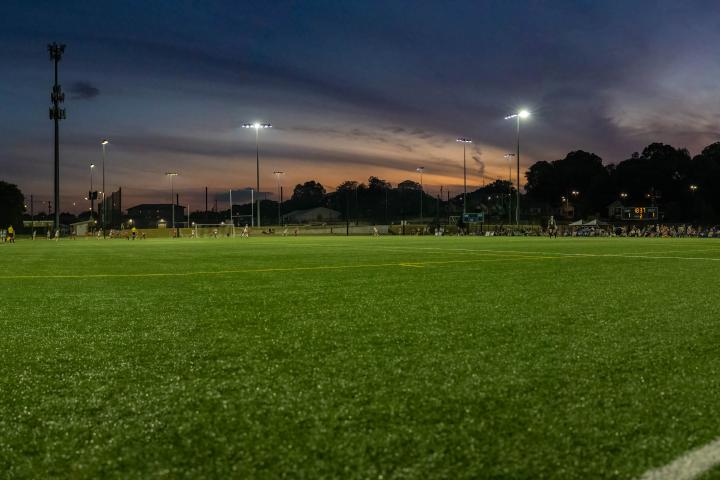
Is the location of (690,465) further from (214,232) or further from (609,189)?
(609,189)

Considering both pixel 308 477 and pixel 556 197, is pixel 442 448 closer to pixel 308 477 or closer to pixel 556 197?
pixel 308 477

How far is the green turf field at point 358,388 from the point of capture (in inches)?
89.4

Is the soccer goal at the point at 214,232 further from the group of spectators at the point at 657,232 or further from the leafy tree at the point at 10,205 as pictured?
the leafy tree at the point at 10,205

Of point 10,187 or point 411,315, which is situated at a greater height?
point 10,187

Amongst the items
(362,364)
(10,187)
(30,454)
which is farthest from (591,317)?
(10,187)

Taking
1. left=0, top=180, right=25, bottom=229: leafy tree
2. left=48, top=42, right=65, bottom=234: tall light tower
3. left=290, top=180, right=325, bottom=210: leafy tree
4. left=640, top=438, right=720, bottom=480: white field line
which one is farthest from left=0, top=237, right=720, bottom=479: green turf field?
left=290, top=180, right=325, bottom=210: leafy tree

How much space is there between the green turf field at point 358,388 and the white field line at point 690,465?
42 millimetres

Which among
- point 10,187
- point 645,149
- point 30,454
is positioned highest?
point 645,149

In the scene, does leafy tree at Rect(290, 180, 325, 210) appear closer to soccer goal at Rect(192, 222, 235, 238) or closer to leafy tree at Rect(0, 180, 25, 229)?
leafy tree at Rect(0, 180, 25, 229)

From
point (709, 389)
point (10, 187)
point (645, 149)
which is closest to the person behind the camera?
point (709, 389)

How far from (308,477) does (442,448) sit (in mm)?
554

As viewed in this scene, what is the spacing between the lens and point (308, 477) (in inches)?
82.5

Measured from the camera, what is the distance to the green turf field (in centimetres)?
227

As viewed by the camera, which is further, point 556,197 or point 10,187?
point 556,197
